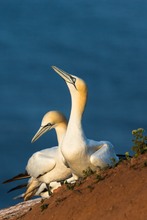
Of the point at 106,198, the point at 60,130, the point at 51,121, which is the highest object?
the point at 51,121

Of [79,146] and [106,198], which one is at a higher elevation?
[79,146]

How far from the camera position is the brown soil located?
32.3 ft

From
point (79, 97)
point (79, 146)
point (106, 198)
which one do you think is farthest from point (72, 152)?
point (106, 198)

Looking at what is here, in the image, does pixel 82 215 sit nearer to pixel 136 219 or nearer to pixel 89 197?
pixel 89 197

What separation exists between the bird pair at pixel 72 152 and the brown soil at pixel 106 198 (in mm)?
854

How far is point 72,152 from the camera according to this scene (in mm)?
12883

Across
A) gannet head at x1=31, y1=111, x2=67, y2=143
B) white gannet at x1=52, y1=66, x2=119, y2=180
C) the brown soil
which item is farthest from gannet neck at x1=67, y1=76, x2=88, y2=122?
the brown soil

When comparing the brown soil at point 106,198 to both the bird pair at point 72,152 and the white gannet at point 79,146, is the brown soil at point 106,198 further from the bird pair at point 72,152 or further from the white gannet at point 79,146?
the white gannet at point 79,146

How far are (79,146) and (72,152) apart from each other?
0.40 feet

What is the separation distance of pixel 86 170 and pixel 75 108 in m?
1.10

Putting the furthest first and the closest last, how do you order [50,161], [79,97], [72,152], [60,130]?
[60,130]
[50,161]
[79,97]
[72,152]

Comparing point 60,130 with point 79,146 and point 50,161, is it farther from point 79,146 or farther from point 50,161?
point 79,146

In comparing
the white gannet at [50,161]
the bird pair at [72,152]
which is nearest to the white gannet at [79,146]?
the bird pair at [72,152]

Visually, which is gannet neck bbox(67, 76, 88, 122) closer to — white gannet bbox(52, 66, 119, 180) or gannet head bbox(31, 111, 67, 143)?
white gannet bbox(52, 66, 119, 180)
